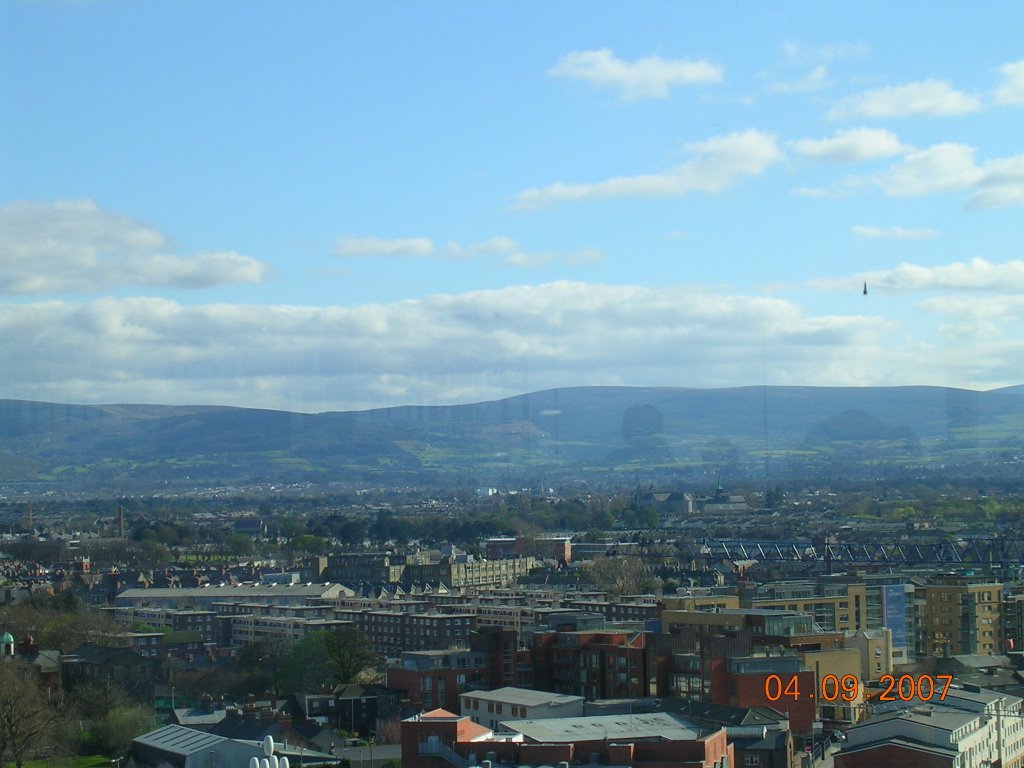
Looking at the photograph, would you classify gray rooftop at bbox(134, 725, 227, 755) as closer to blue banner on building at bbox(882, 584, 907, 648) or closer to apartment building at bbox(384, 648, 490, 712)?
apartment building at bbox(384, 648, 490, 712)

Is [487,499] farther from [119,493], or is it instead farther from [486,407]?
[119,493]

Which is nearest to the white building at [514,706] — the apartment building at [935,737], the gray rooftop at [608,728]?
the gray rooftop at [608,728]

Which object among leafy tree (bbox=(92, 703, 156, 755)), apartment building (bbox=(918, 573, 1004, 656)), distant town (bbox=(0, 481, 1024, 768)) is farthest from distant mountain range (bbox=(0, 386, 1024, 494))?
leafy tree (bbox=(92, 703, 156, 755))

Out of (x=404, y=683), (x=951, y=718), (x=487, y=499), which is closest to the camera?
(x=951, y=718)

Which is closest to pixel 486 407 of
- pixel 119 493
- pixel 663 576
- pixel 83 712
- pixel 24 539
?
pixel 119 493

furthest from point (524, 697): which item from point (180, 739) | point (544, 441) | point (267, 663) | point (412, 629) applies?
point (544, 441)
